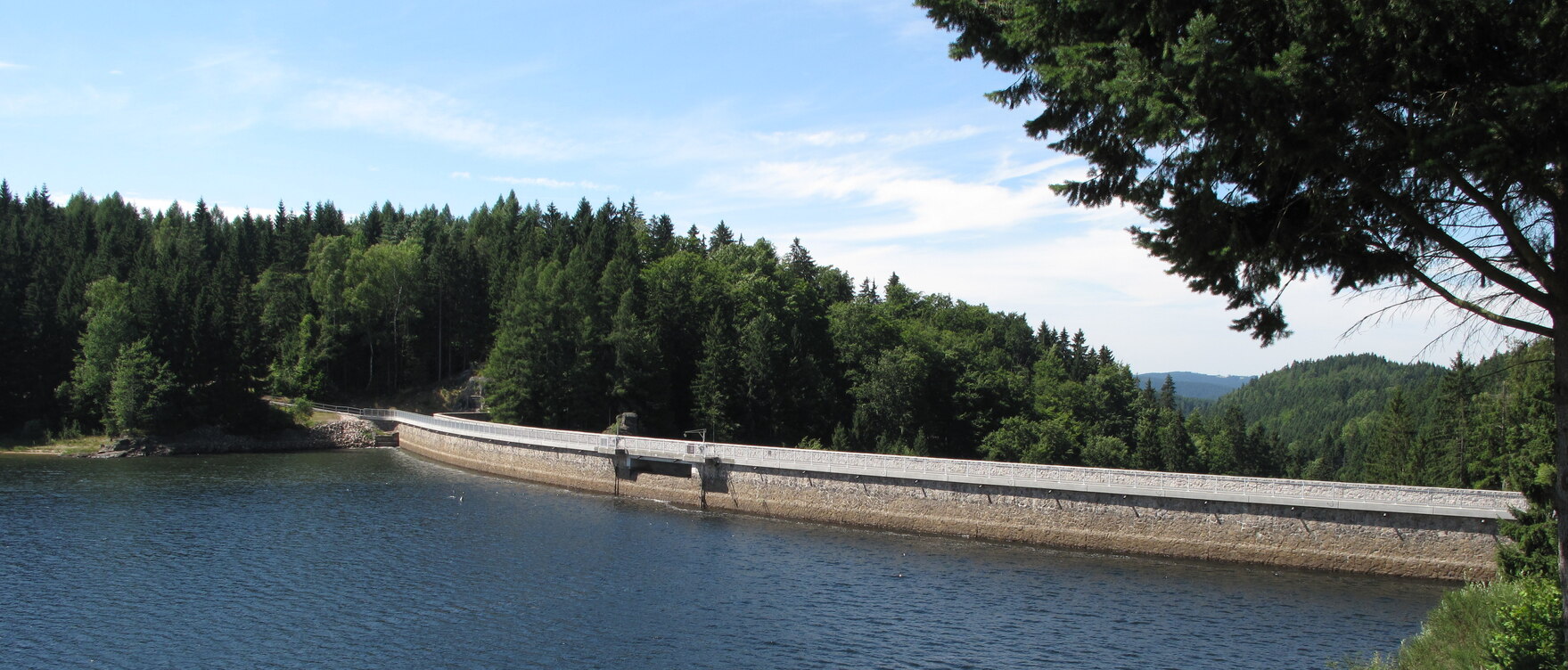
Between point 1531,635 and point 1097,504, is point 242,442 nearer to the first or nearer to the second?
point 1097,504

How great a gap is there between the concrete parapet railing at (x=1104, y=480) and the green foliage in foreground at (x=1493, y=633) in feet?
28.4

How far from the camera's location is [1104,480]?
3634 cm

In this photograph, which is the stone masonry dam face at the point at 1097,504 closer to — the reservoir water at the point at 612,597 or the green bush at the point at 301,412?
the reservoir water at the point at 612,597

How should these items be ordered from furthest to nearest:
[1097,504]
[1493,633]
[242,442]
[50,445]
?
[242,442] < [50,445] < [1097,504] < [1493,633]

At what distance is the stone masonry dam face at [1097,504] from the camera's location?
31203 mm

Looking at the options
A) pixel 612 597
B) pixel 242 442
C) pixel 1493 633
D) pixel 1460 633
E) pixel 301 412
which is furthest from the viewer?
pixel 301 412

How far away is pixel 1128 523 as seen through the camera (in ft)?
117

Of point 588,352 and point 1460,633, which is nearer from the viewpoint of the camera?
point 1460,633

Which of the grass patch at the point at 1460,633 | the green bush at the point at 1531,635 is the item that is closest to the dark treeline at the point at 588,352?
the grass patch at the point at 1460,633

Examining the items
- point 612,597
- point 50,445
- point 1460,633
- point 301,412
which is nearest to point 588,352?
point 301,412

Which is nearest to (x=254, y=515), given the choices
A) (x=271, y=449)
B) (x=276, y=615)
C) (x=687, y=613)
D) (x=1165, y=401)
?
(x=276, y=615)

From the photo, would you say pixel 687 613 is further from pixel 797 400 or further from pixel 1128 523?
pixel 797 400

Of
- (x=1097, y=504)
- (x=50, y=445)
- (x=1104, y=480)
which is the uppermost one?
(x=1104, y=480)

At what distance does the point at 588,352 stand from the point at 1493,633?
62.3 m
